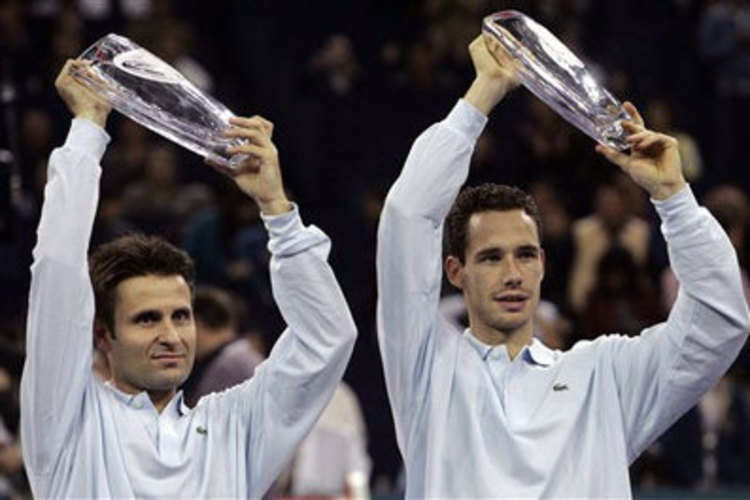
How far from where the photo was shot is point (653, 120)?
12.9m

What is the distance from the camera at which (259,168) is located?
5.38 metres

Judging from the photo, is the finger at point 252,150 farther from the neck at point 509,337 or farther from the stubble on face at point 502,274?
the neck at point 509,337

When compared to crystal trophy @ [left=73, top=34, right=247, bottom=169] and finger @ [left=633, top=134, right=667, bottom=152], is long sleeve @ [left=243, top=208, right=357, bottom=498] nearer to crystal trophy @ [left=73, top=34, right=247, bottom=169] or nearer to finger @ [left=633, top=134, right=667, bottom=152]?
crystal trophy @ [left=73, top=34, right=247, bottom=169]

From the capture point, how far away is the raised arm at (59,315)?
16.8ft

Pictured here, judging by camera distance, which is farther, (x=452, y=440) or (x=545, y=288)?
(x=545, y=288)

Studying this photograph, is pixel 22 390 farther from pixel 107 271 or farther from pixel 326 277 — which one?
pixel 326 277

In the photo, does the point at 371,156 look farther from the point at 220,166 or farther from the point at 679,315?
the point at 679,315

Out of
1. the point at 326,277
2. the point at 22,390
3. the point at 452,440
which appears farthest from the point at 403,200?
the point at 22,390

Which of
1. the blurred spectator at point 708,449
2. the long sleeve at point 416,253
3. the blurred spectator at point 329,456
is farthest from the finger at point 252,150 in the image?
the blurred spectator at point 708,449

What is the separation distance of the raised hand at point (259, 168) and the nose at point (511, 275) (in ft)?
1.89

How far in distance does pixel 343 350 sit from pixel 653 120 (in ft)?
25.5

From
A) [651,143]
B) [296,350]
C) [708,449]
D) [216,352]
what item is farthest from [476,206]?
[708,449]

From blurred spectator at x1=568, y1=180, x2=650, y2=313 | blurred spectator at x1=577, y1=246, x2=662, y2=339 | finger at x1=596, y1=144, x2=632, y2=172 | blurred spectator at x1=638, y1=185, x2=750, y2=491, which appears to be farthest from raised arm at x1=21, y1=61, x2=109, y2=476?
blurred spectator at x1=568, y1=180, x2=650, y2=313

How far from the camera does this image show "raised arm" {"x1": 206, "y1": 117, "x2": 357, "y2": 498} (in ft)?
17.5
